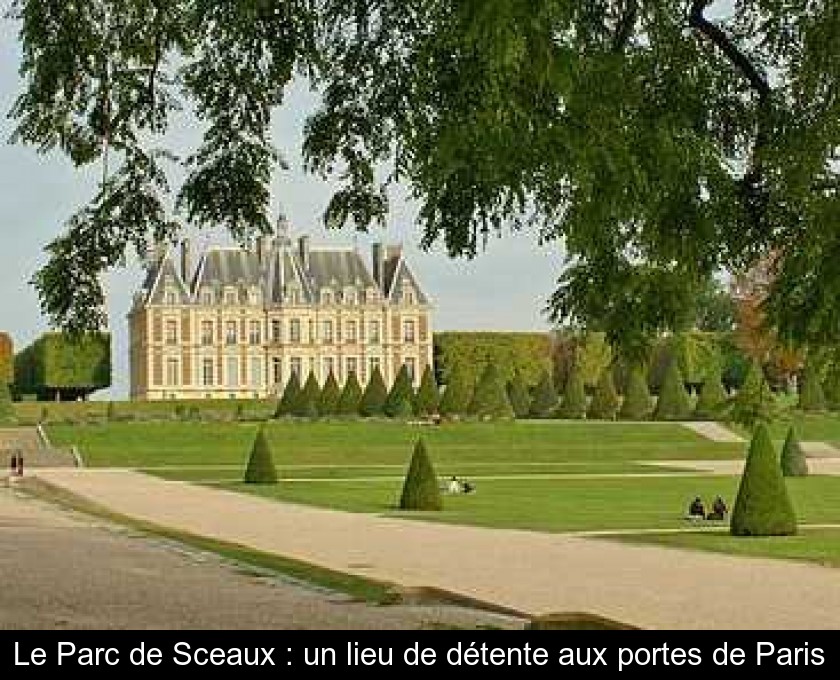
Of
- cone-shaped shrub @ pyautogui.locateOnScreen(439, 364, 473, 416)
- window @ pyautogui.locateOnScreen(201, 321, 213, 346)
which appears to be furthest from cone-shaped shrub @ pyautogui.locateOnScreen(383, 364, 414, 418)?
window @ pyautogui.locateOnScreen(201, 321, 213, 346)

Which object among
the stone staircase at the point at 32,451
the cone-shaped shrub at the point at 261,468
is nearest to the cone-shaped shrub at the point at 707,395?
the stone staircase at the point at 32,451

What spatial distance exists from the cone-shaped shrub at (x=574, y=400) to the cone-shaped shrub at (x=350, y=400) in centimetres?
705

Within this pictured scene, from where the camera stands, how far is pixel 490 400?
4866cm

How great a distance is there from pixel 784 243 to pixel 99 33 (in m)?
2.94

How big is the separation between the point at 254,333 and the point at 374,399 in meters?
26.2

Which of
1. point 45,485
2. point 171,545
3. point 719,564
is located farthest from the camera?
point 45,485

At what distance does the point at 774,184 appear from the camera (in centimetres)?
618

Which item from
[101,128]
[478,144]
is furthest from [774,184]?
[101,128]

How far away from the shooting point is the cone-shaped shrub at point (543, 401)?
53.1 metres

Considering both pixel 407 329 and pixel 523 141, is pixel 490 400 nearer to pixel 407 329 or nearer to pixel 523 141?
pixel 407 329

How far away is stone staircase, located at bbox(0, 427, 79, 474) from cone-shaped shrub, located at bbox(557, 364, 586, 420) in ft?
60.7

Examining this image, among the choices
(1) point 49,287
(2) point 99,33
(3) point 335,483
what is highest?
(2) point 99,33

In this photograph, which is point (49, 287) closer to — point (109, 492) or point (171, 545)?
point (171, 545)

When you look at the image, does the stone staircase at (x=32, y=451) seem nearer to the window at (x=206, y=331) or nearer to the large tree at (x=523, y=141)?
the large tree at (x=523, y=141)
